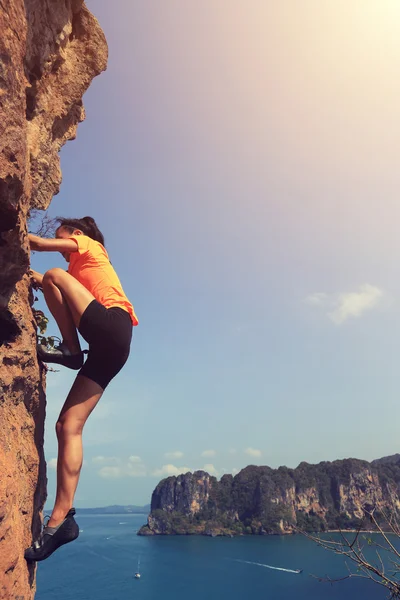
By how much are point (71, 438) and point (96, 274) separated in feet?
4.30

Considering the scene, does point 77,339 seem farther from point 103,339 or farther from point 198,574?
point 198,574

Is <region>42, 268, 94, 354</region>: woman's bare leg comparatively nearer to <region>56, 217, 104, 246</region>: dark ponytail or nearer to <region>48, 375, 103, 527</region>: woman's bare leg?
<region>48, 375, 103, 527</region>: woman's bare leg

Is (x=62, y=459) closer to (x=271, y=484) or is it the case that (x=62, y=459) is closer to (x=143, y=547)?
(x=143, y=547)

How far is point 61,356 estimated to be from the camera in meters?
3.08

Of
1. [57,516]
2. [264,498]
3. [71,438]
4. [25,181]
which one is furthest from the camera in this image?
[264,498]

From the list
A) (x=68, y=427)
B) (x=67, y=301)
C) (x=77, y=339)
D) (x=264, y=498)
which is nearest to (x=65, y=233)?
(x=67, y=301)

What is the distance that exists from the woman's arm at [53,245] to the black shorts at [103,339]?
58 centimetres

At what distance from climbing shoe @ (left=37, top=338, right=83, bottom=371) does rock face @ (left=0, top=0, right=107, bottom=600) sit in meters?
0.12

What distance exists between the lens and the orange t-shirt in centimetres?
311

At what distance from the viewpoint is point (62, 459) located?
267 centimetres

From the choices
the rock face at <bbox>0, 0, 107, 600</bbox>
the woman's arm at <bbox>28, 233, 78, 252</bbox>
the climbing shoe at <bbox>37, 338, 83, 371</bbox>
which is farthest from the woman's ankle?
the woman's arm at <bbox>28, 233, 78, 252</bbox>

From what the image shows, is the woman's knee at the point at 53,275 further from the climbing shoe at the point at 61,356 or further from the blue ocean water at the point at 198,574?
the blue ocean water at the point at 198,574

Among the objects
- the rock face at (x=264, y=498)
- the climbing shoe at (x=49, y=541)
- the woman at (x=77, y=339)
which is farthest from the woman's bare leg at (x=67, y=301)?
the rock face at (x=264, y=498)

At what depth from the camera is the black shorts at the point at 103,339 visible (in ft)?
9.36
